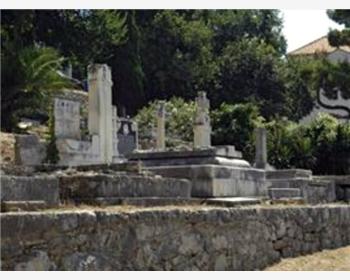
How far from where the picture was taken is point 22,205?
6.58 m

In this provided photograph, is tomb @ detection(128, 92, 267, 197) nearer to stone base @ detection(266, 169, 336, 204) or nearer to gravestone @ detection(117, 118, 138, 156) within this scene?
stone base @ detection(266, 169, 336, 204)

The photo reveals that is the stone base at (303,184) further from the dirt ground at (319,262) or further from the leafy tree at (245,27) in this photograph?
the leafy tree at (245,27)

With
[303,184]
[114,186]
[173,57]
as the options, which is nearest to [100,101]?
[303,184]

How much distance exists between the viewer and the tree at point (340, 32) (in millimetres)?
29141

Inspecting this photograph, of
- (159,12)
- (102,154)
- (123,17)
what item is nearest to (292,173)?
(102,154)

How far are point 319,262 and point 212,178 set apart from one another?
1781 millimetres

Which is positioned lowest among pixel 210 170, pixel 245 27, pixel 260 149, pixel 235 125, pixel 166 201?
pixel 166 201

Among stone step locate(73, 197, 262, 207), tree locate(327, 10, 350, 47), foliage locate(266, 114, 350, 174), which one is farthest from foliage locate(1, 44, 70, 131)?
stone step locate(73, 197, 262, 207)

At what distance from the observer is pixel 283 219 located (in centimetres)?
1026

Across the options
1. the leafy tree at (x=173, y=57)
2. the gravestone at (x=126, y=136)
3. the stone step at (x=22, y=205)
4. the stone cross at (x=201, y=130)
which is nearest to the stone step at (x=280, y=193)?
the stone step at (x=22, y=205)

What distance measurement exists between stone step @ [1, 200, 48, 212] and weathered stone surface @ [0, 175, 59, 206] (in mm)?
190

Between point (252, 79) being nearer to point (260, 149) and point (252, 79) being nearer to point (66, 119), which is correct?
point (260, 149)

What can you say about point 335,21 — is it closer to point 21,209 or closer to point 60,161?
point 60,161

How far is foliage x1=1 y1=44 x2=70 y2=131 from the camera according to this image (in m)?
24.4
